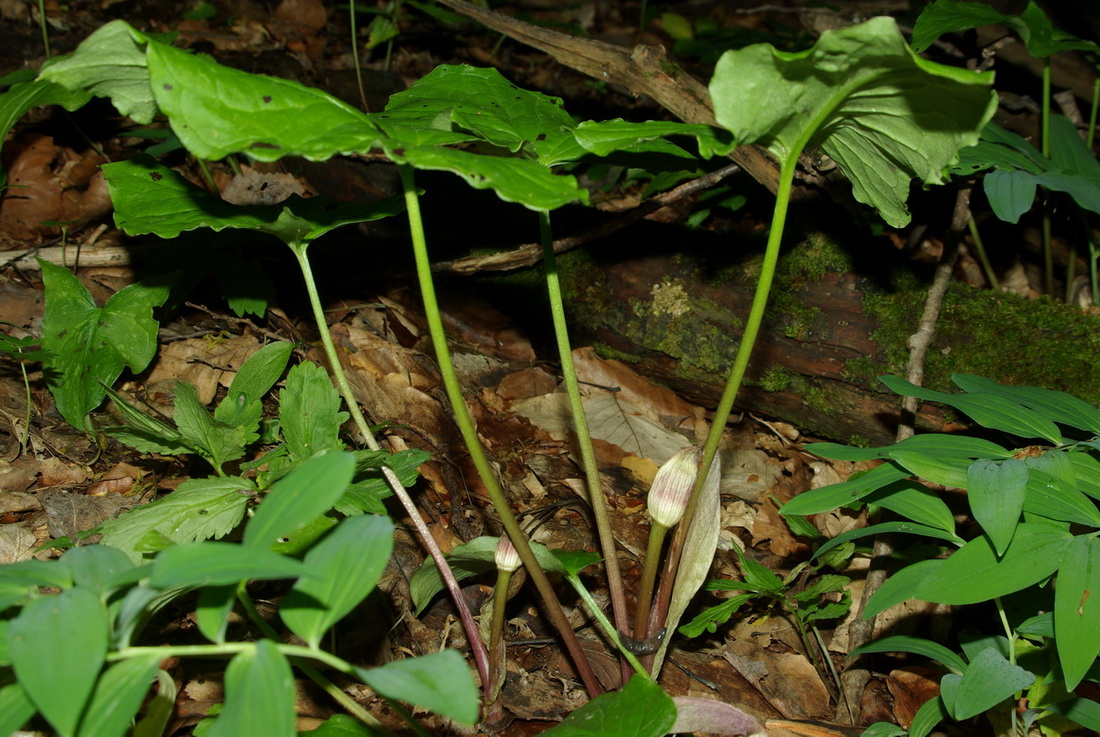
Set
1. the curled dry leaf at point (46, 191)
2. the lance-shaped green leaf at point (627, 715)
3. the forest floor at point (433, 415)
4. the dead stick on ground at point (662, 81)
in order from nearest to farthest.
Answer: the lance-shaped green leaf at point (627, 715), the forest floor at point (433, 415), the dead stick on ground at point (662, 81), the curled dry leaf at point (46, 191)

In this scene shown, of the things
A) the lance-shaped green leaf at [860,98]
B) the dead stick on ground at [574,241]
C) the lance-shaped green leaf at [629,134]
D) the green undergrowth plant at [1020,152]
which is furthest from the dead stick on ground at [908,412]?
the lance-shaped green leaf at [629,134]

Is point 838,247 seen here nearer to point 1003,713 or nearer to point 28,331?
point 1003,713

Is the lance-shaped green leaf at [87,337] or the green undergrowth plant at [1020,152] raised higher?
the green undergrowth plant at [1020,152]

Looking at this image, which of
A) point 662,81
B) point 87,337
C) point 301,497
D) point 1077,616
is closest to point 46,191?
point 87,337

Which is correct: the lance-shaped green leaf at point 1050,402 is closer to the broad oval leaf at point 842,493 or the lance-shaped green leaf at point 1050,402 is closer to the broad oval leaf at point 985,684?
the broad oval leaf at point 842,493

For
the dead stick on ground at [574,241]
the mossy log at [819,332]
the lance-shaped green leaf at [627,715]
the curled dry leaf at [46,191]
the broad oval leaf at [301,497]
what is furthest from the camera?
the curled dry leaf at [46,191]

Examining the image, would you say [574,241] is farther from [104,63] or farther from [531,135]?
[104,63]
